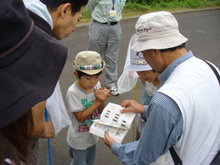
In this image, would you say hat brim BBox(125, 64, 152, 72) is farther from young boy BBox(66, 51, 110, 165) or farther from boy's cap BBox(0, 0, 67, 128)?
boy's cap BBox(0, 0, 67, 128)

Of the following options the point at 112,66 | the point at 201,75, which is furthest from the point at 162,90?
the point at 112,66

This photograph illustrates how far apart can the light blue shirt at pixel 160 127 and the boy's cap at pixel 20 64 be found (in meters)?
0.56

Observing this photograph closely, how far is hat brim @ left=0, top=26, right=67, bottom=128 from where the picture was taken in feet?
2.30

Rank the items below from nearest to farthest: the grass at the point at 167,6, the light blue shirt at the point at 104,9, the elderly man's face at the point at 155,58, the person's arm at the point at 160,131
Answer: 1. the person's arm at the point at 160,131
2. the elderly man's face at the point at 155,58
3. the light blue shirt at the point at 104,9
4. the grass at the point at 167,6

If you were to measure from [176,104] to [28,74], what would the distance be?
0.72m

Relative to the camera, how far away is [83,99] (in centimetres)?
205

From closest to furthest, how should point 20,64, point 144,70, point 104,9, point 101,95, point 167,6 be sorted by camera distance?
point 20,64
point 144,70
point 101,95
point 104,9
point 167,6

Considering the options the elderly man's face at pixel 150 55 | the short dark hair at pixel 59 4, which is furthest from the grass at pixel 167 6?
the elderly man's face at pixel 150 55

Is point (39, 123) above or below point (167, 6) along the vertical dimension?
above

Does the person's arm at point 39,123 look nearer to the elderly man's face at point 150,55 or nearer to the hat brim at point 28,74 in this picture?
the hat brim at point 28,74

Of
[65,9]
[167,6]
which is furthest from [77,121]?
[167,6]

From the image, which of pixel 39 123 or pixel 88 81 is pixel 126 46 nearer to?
pixel 88 81

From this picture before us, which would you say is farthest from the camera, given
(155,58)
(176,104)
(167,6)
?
(167,6)

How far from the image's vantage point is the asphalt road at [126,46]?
2.76 m
